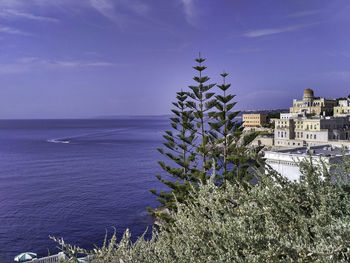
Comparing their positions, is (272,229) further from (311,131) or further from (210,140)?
(311,131)

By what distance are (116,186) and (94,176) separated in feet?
15.8

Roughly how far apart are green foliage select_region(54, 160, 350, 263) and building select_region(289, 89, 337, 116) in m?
75.2

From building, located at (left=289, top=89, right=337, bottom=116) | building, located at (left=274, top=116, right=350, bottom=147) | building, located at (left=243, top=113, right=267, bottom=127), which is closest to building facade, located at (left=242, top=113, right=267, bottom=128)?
building, located at (left=243, top=113, right=267, bottom=127)

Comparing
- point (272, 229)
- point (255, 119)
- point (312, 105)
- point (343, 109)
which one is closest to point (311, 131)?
point (343, 109)

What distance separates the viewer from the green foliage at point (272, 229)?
220 centimetres

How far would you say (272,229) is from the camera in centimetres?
249

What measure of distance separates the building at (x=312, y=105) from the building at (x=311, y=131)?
79.5ft

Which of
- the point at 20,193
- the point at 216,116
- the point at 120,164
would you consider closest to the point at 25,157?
the point at 120,164

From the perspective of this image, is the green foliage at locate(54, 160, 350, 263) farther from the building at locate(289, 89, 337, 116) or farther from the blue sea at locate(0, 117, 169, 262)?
the building at locate(289, 89, 337, 116)

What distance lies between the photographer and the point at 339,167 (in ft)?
11.6

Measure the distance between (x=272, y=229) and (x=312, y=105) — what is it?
8387 centimetres

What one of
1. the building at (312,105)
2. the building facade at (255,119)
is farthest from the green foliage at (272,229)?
the building facade at (255,119)

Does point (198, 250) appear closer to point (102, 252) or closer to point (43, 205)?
point (102, 252)

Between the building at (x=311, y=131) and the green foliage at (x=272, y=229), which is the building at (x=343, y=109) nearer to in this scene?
the building at (x=311, y=131)
